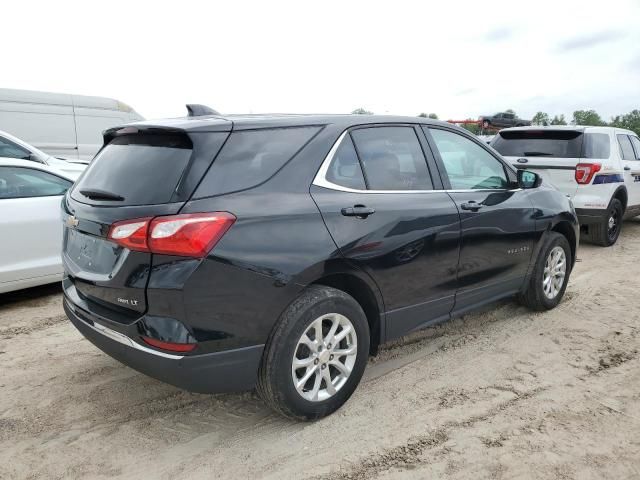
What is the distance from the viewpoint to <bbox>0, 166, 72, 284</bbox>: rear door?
15.6 feet

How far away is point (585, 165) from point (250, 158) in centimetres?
608

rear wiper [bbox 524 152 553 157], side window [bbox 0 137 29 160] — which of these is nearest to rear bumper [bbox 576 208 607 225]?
rear wiper [bbox 524 152 553 157]

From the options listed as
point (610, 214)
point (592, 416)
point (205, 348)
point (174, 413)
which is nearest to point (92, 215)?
point (205, 348)

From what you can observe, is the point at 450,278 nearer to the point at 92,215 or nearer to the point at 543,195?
the point at 543,195

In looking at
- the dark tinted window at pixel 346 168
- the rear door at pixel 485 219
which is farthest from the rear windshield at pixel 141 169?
the rear door at pixel 485 219

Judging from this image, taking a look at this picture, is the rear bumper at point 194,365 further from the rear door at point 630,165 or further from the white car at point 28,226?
the rear door at point 630,165

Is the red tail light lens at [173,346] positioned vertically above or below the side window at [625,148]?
below

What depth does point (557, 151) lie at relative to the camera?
7.41m

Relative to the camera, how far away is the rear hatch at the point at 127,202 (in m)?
2.44

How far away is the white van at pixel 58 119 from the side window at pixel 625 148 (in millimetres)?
11317

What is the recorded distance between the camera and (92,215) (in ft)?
8.79

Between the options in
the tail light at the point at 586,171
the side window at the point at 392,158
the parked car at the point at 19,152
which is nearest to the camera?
the side window at the point at 392,158

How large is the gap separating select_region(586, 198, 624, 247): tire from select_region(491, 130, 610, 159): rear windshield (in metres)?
0.84

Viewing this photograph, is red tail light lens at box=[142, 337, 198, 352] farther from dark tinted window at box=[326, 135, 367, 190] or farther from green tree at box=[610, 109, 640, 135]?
green tree at box=[610, 109, 640, 135]
